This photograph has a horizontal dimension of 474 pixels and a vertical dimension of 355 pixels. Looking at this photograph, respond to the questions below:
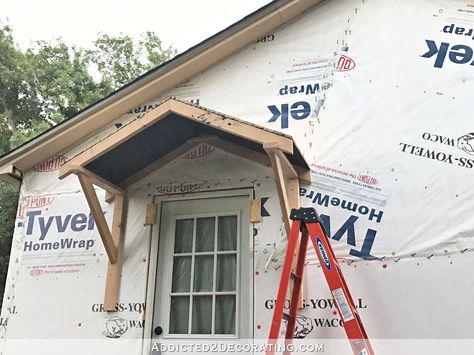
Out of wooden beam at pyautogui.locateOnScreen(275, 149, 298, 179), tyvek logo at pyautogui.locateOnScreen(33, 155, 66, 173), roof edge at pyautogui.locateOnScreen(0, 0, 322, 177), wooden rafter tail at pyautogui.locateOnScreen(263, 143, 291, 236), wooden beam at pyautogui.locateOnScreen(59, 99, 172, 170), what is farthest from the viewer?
tyvek logo at pyautogui.locateOnScreen(33, 155, 66, 173)

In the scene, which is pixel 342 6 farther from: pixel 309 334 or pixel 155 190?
pixel 309 334

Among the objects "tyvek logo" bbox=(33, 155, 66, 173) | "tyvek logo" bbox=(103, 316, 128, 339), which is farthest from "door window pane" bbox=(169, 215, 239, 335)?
"tyvek logo" bbox=(33, 155, 66, 173)

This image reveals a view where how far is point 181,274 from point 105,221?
2.43 ft

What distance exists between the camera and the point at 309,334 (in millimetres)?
3119

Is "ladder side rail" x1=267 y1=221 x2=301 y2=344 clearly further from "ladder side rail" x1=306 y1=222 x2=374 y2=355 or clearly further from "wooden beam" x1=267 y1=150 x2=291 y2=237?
"wooden beam" x1=267 y1=150 x2=291 y2=237

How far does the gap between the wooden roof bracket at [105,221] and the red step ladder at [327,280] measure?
1506mm

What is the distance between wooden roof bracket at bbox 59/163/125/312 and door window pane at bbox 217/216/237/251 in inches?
33.1

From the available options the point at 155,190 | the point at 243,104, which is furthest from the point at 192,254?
the point at 243,104

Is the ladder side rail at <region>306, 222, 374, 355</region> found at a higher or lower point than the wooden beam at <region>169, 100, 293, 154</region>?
lower

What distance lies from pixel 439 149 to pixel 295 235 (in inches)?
52.9

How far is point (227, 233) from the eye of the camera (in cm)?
365

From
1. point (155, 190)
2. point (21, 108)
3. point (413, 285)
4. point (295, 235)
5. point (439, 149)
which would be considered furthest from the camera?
point (21, 108)

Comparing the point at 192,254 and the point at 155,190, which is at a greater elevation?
the point at 155,190

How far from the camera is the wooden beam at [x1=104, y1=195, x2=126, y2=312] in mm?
3621
